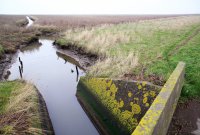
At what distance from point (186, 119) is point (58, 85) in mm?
7279

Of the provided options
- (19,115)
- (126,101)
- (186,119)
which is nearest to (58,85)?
(19,115)

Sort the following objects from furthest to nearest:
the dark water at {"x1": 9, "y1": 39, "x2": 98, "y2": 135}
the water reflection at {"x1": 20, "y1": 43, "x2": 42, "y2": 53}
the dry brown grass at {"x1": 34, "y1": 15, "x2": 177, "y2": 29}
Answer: the dry brown grass at {"x1": 34, "y1": 15, "x2": 177, "y2": 29}, the water reflection at {"x1": 20, "y1": 43, "x2": 42, "y2": 53}, the dark water at {"x1": 9, "y1": 39, "x2": 98, "y2": 135}

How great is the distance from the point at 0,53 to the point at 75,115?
35.9 ft

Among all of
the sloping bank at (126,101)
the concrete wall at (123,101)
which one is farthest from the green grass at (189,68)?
the concrete wall at (123,101)

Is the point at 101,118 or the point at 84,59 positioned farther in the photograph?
the point at 84,59

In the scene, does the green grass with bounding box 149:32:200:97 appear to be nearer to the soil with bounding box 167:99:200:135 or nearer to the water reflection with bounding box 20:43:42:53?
the soil with bounding box 167:99:200:135

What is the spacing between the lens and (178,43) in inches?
514

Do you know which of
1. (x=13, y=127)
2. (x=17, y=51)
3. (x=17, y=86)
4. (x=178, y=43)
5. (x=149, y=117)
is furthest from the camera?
(x=17, y=51)

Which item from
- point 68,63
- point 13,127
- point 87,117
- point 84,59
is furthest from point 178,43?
point 13,127

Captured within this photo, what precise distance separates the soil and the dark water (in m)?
2.83

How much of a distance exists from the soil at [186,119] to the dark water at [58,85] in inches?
111

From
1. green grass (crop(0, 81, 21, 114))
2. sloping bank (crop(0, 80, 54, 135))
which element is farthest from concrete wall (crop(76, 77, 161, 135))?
green grass (crop(0, 81, 21, 114))

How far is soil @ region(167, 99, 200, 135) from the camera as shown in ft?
14.1

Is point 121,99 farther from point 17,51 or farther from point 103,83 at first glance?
point 17,51
